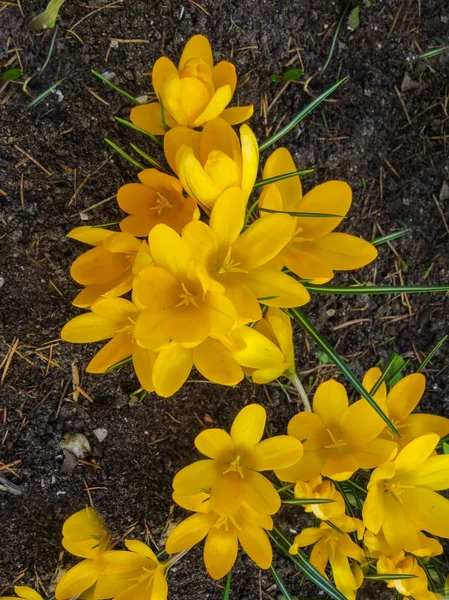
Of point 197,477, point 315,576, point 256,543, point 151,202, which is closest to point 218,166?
point 151,202

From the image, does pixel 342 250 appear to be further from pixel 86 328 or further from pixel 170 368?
pixel 86 328

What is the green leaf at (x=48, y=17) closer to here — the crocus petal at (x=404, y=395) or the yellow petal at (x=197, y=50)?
the yellow petal at (x=197, y=50)

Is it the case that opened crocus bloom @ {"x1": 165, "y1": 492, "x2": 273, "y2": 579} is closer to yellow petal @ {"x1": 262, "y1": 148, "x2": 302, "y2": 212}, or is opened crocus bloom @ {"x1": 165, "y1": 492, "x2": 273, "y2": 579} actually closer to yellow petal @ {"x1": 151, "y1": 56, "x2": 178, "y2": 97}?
yellow petal @ {"x1": 262, "y1": 148, "x2": 302, "y2": 212}

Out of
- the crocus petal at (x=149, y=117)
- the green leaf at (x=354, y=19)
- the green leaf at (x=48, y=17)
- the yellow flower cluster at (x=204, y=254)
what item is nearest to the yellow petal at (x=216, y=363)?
the yellow flower cluster at (x=204, y=254)

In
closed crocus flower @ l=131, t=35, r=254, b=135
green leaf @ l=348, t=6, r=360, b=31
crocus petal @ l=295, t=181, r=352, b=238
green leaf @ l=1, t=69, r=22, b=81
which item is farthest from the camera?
green leaf @ l=348, t=6, r=360, b=31

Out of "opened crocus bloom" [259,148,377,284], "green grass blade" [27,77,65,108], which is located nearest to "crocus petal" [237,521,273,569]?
"opened crocus bloom" [259,148,377,284]
